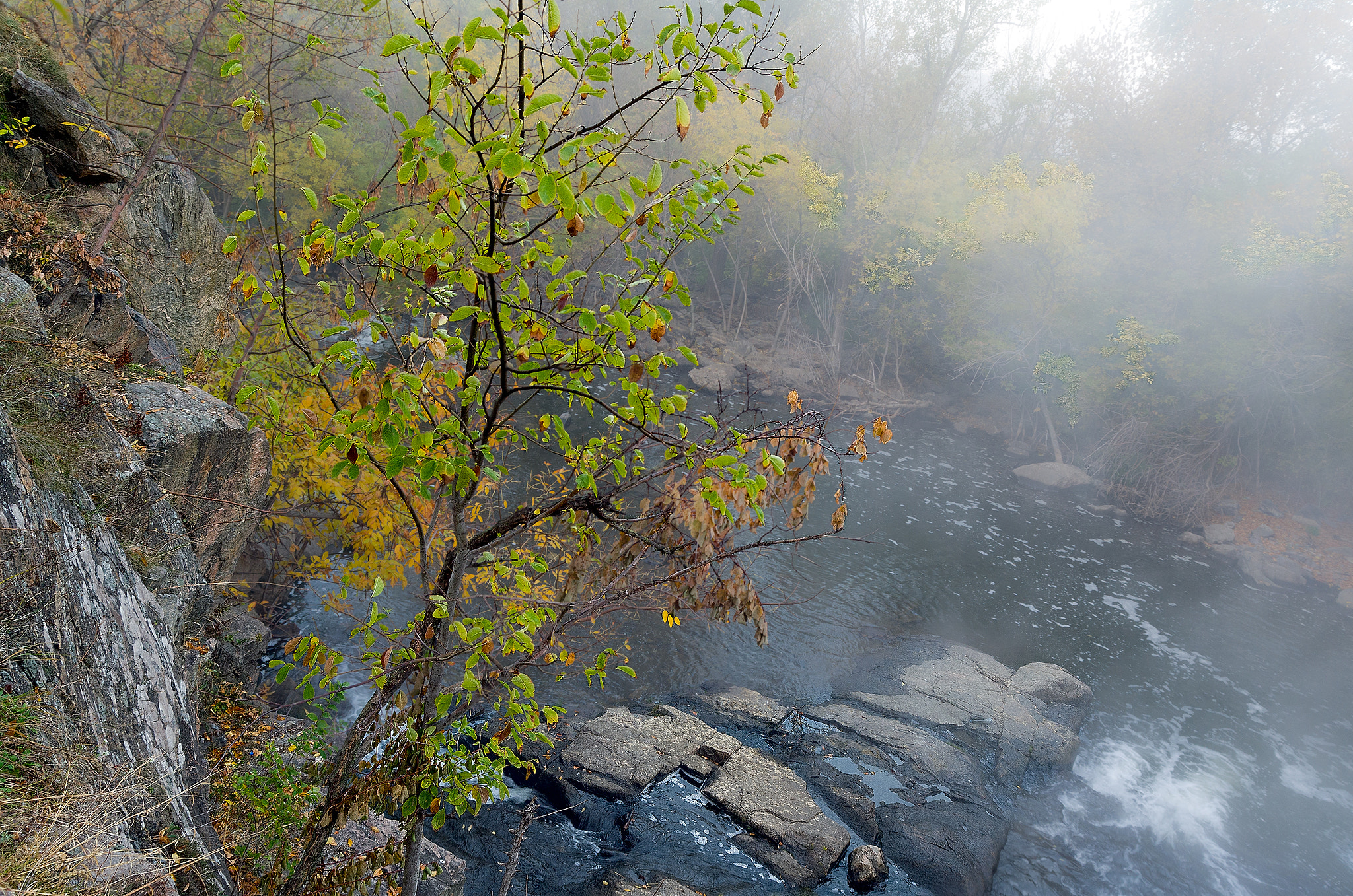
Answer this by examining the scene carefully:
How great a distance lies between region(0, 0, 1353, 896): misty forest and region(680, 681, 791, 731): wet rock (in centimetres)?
12

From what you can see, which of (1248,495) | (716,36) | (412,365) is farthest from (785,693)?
(1248,495)

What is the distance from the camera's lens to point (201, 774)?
385 cm

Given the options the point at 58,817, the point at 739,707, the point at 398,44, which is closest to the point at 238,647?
the point at 58,817

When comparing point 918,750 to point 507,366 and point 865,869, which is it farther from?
point 507,366

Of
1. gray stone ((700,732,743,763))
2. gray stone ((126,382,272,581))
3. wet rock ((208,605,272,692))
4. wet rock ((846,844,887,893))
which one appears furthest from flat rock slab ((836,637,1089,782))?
gray stone ((126,382,272,581))

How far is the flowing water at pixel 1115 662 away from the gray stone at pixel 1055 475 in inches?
109

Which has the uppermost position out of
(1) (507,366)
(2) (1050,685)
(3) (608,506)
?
(1) (507,366)

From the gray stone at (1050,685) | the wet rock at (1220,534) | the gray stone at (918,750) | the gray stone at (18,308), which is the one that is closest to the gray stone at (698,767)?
the gray stone at (918,750)

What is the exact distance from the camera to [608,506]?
2830 millimetres

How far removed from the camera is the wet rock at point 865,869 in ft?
24.4

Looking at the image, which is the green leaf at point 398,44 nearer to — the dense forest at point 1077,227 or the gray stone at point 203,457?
the gray stone at point 203,457

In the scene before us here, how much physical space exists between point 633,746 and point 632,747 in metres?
0.03

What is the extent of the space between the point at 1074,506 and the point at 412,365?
86.7 ft

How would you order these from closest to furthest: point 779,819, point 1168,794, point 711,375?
point 779,819 → point 1168,794 → point 711,375
